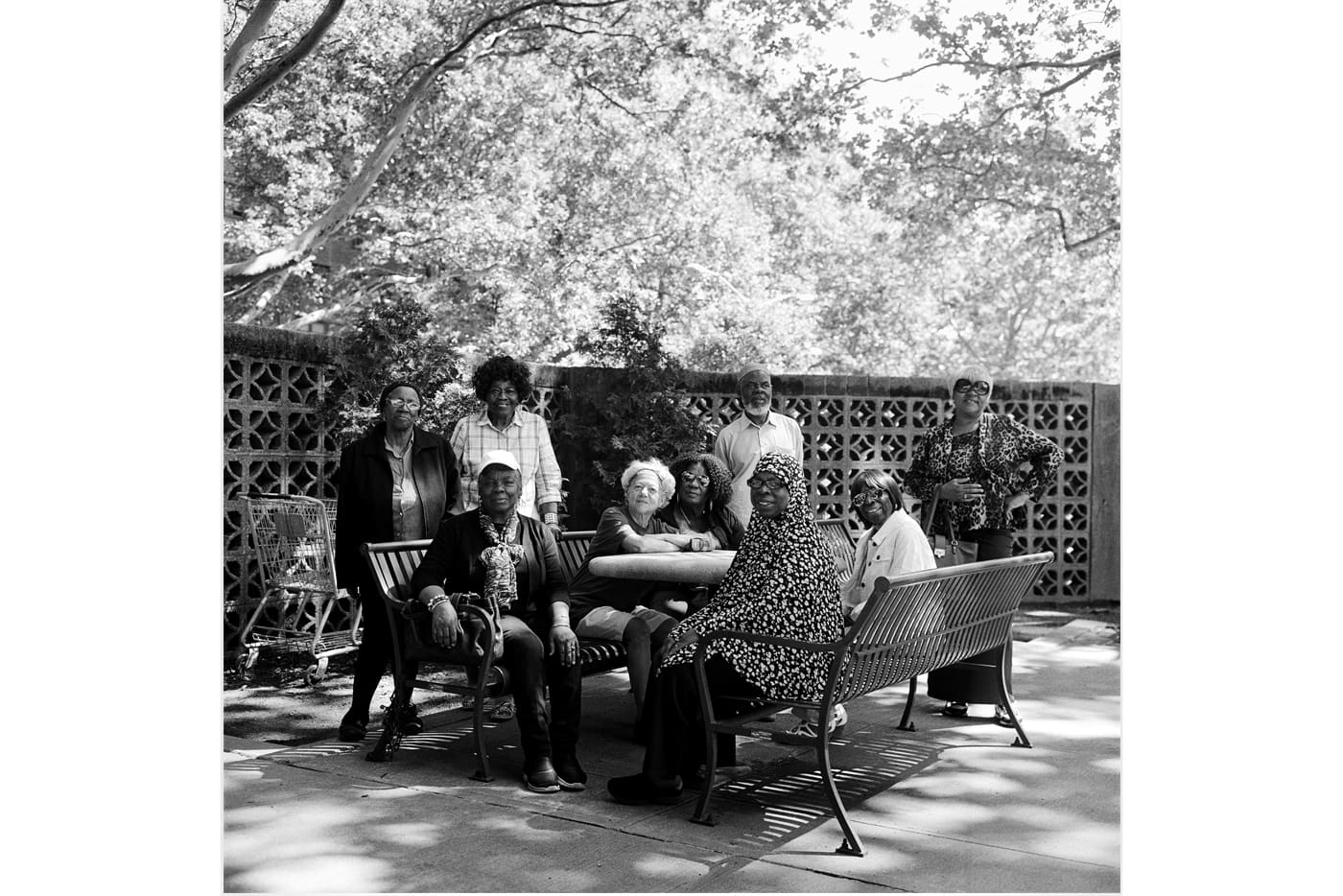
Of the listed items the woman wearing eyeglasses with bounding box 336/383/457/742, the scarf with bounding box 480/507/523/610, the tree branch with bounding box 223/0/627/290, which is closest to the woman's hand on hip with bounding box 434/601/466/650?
the scarf with bounding box 480/507/523/610

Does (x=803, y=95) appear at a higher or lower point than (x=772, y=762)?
higher

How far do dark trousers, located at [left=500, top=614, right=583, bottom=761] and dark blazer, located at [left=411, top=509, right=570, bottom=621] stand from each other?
21 centimetres

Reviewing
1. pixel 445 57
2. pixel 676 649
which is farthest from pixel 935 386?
pixel 676 649

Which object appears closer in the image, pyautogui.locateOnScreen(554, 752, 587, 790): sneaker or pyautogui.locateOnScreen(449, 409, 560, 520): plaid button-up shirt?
pyautogui.locateOnScreen(554, 752, 587, 790): sneaker

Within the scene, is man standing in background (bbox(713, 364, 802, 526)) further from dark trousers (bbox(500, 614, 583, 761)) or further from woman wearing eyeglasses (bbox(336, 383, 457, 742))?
dark trousers (bbox(500, 614, 583, 761))

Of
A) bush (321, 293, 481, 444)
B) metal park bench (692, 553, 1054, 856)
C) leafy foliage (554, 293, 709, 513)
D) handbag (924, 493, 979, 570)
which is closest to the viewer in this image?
metal park bench (692, 553, 1054, 856)

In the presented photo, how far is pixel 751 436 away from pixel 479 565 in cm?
237

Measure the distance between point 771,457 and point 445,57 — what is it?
7.84 metres

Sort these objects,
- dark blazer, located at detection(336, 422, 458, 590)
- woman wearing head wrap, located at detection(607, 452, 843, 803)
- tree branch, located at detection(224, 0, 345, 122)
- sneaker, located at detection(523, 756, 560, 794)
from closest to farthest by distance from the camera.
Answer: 1. woman wearing head wrap, located at detection(607, 452, 843, 803)
2. sneaker, located at detection(523, 756, 560, 794)
3. dark blazer, located at detection(336, 422, 458, 590)
4. tree branch, located at detection(224, 0, 345, 122)

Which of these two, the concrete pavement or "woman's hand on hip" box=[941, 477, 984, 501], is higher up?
"woman's hand on hip" box=[941, 477, 984, 501]

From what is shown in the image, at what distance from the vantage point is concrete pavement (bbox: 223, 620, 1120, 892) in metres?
3.85

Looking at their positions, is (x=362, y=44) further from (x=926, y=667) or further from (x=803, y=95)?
(x=926, y=667)

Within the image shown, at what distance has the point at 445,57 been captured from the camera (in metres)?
11.2

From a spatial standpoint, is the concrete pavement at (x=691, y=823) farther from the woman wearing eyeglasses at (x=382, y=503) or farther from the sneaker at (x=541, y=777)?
the woman wearing eyeglasses at (x=382, y=503)
